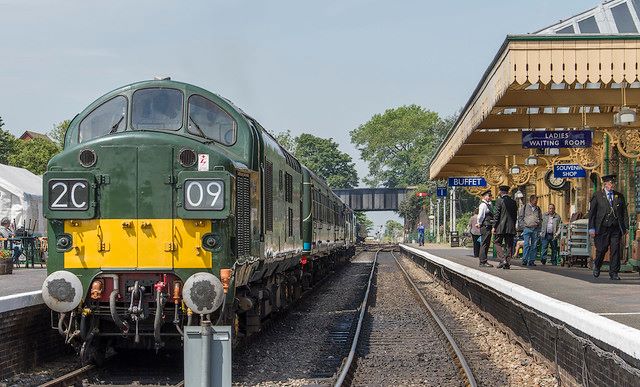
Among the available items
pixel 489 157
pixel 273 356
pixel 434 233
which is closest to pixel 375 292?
pixel 489 157

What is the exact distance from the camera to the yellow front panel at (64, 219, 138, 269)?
9844 millimetres

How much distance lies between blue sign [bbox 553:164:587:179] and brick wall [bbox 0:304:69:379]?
13976 millimetres

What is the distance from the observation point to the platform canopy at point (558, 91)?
15.2m

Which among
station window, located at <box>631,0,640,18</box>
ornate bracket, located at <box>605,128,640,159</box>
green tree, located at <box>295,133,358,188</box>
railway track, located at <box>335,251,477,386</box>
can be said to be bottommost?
railway track, located at <box>335,251,477,386</box>

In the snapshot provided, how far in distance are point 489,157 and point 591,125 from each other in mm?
10052

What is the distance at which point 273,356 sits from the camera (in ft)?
40.1

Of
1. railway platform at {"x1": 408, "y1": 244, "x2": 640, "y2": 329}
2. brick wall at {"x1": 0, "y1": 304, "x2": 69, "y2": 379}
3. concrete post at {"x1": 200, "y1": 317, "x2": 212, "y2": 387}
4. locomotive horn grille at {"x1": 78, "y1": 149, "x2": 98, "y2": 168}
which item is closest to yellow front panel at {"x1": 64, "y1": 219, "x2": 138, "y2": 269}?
locomotive horn grille at {"x1": 78, "y1": 149, "x2": 98, "y2": 168}

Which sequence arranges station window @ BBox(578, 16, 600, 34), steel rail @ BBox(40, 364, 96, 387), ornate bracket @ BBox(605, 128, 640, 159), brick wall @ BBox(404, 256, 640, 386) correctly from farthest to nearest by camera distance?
station window @ BBox(578, 16, 600, 34), ornate bracket @ BBox(605, 128, 640, 159), steel rail @ BBox(40, 364, 96, 387), brick wall @ BBox(404, 256, 640, 386)

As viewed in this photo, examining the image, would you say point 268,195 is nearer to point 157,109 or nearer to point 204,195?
point 157,109

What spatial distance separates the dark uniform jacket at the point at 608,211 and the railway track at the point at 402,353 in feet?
10.3

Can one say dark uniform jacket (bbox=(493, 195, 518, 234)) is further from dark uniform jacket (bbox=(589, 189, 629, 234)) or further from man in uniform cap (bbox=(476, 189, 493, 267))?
dark uniform jacket (bbox=(589, 189, 629, 234))

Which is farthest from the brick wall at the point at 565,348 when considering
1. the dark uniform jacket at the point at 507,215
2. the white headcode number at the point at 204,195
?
the white headcode number at the point at 204,195

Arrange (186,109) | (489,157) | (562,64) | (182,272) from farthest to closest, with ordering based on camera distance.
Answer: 1. (489,157)
2. (562,64)
3. (186,109)
4. (182,272)

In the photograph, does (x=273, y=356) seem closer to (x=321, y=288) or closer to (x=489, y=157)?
(x=321, y=288)
